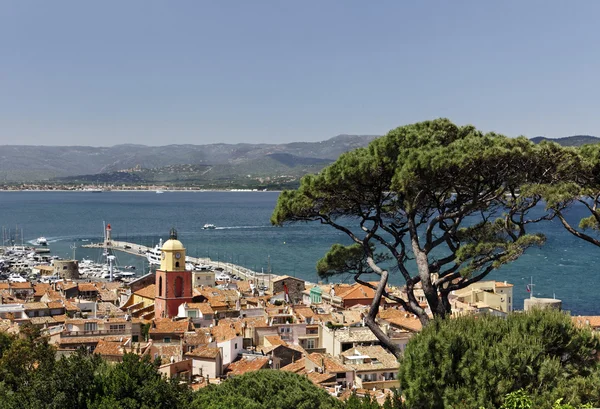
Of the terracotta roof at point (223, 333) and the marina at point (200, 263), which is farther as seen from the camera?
the marina at point (200, 263)

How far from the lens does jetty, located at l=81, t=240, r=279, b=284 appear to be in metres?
60.8

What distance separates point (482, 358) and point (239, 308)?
933 inches

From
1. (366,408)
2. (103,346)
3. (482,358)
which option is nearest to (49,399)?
(366,408)

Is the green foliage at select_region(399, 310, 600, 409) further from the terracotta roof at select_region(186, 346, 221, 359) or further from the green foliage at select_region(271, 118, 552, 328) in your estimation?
the terracotta roof at select_region(186, 346, 221, 359)

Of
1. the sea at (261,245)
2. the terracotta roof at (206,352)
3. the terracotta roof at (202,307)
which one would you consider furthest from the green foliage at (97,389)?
the terracotta roof at (202,307)

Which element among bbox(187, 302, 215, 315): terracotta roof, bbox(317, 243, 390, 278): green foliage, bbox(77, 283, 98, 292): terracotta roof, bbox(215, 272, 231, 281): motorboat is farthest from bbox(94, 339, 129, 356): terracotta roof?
bbox(215, 272, 231, 281): motorboat

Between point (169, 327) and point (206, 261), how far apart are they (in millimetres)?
44959

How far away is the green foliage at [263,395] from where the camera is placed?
13.8m

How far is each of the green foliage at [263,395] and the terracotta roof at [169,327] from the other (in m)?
11.9

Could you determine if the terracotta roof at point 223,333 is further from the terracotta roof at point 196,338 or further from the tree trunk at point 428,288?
the tree trunk at point 428,288

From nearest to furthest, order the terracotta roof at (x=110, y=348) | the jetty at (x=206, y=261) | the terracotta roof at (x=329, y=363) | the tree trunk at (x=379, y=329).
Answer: the tree trunk at (x=379, y=329), the terracotta roof at (x=329, y=363), the terracotta roof at (x=110, y=348), the jetty at (x=206, y=261)

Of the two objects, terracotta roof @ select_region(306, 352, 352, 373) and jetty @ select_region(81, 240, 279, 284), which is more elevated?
terracotta roof @ select_region(306, 352, 352, 373)

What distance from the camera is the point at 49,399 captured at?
13.0 meters

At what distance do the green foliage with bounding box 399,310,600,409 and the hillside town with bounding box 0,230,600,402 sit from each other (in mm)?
3905
